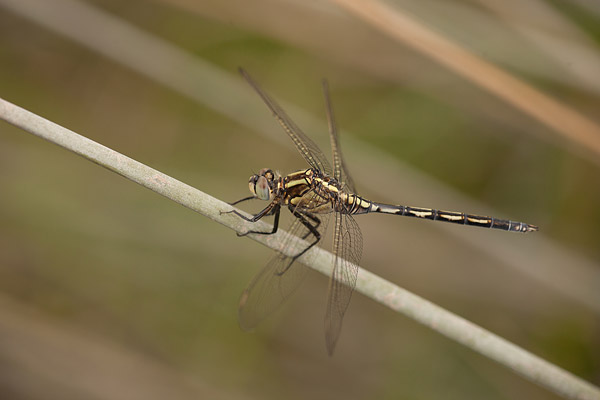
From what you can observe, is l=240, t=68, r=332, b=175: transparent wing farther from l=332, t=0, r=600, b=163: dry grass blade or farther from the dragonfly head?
l=332, t=0, r=600, b=163: dry grass blade

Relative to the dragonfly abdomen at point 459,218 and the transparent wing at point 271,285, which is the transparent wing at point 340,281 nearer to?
A: the transparent wing at point 271,285

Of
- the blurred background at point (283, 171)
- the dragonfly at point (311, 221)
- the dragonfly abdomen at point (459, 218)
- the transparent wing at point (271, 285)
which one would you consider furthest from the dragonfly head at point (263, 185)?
the dragonfly abdomen at point (459, 218)

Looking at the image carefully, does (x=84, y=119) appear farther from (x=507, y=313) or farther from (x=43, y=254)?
(x=507, y=313)

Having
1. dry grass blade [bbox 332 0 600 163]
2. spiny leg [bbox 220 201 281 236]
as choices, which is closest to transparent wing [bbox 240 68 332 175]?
spiny leg [bbox 220 201 281 236]

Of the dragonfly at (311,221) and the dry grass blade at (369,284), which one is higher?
the dragonfly at (311,221)

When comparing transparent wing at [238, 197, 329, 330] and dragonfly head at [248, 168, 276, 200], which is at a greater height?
dragonfly head at [248, 168, 276, 200]

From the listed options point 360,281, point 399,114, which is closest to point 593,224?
point 399,114

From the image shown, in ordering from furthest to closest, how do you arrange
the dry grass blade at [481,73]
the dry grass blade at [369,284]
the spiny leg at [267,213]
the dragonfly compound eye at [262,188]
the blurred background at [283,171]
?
1. the blurred background at [283,171]
2. the dry grass blade at [481,73]
3. the dragonfly compound eye at [262,188]
4. the spiny leg at [267,213]
5. the dry grass blade at [369,284]
